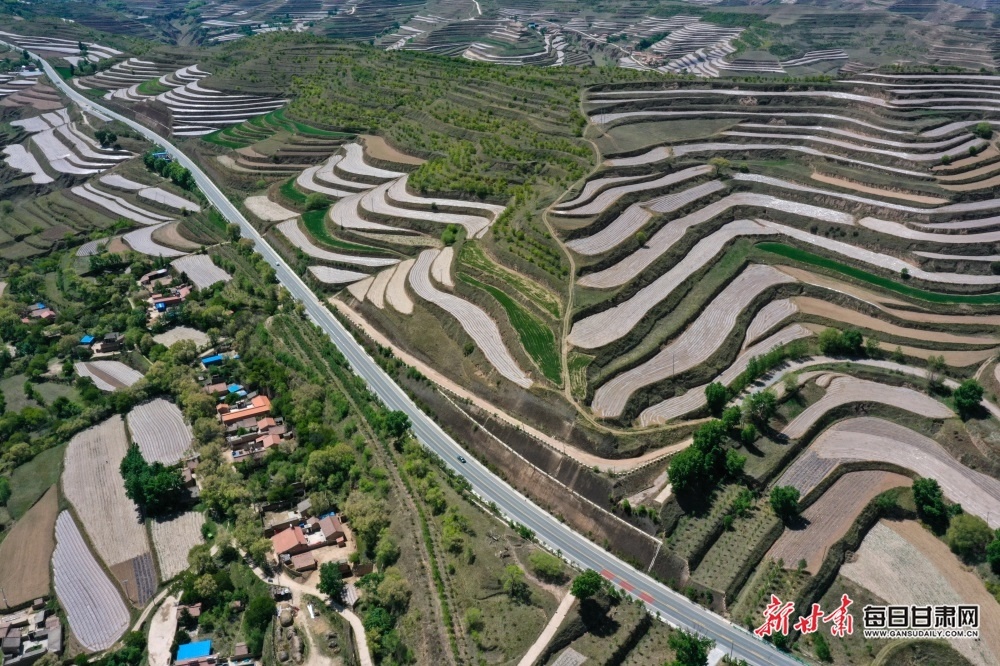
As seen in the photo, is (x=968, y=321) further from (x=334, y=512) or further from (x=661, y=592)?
(x=334, y=512)

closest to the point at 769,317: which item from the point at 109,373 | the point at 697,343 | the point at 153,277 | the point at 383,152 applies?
the point at 697,343

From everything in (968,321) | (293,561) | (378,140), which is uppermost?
(378,140)

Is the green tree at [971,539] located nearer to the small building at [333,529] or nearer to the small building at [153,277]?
the small building at [333,529]

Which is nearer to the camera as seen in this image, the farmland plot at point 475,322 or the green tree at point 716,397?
the green tree at point 716,397

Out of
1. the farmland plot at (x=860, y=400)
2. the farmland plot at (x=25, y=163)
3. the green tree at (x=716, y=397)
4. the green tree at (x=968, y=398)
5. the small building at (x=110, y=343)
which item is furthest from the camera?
the farmland plot at (x=25, y=163)

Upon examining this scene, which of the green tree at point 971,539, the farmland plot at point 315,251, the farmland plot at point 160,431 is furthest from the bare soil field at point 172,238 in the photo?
the green tree at point 971,539

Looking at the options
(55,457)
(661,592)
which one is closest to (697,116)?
(661,592)

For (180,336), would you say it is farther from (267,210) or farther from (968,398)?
(968,398)
